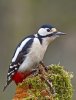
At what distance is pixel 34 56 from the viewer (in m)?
7.89

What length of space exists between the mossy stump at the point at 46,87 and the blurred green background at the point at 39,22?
401 inches

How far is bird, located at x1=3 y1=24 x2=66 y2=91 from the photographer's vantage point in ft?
25.7

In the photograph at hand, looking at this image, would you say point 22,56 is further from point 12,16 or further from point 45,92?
point 12,16

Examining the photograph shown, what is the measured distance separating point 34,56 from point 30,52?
4.5 inches

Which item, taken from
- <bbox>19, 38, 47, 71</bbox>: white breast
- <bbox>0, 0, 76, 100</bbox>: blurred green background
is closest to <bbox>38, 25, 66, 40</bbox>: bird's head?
<bbox>19, 38, 47, 71</bbox>: white breast

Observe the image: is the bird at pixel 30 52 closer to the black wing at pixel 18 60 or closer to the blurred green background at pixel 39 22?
the black wing at pixel 18 60

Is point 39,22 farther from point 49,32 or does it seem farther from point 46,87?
point 46,87

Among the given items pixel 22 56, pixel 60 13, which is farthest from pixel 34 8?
pixel 22 56

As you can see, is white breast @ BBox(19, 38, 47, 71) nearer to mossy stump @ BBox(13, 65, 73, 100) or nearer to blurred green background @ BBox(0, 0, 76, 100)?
mossy stump @ BBox(13, 65, 73, 100)

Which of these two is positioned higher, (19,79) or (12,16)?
(19,79)

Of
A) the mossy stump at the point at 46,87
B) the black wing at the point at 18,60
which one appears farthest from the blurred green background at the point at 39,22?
the mossy stump at the point at 46,87

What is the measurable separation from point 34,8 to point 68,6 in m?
1.09

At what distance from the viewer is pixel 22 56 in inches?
314

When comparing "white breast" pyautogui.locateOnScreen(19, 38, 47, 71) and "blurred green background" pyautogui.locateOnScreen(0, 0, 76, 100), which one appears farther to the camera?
"blurred green background" pyautogui.locateOnScreen(0, 0, 76, 100)
